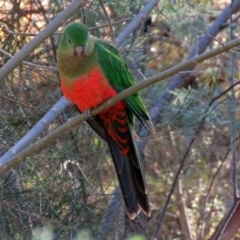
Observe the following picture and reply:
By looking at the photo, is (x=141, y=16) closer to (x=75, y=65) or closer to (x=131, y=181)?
(x=75, y=65)

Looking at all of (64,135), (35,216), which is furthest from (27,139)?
(64,135)

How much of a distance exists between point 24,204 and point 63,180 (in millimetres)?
262

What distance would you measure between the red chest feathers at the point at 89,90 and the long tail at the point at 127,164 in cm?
22

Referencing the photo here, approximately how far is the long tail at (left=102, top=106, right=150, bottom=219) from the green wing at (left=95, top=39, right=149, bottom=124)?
0.43ft

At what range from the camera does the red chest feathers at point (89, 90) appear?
2.97 meters

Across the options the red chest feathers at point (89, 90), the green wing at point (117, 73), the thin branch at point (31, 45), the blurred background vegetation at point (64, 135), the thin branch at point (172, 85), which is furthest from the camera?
the thin branch at point (172, 85)

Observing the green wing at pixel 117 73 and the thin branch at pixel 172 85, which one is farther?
the thin branch at pixel 172 85

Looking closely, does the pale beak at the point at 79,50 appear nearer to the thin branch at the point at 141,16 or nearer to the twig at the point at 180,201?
the thin branch at the point at 141,16

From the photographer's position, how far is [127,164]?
3.16 m

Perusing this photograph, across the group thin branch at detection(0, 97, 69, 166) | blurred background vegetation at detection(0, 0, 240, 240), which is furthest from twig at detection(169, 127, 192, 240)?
thin branch at detection(0, 97, 69, 166)

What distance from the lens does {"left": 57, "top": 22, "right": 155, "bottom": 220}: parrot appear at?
118 inches

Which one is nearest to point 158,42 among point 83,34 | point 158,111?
point 158,111

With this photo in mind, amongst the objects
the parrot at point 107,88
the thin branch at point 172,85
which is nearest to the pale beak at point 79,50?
the parrot at point 107,88

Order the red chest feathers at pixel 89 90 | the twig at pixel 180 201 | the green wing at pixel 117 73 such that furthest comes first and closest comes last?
the twig at pixel 180 201, the green wing at pixel 117 73, the red chest feathers at pixel 89 90
